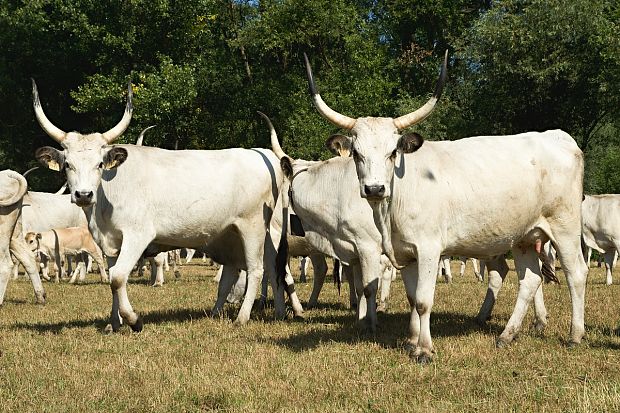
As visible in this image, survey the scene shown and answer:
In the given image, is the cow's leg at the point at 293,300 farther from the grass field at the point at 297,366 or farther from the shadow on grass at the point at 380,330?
the grass field at the point at 297,366

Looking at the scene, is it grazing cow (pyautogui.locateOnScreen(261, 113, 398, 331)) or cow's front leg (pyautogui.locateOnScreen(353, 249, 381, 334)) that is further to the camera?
grazing cow (pyautogui.locateOnScreen(261, 113, 398, 331))

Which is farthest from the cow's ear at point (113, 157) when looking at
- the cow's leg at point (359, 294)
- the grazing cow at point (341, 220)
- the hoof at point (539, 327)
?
the hoof at point (539, 327)

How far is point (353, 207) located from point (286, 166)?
6.22 ft

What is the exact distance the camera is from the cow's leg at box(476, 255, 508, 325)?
11.2 meters

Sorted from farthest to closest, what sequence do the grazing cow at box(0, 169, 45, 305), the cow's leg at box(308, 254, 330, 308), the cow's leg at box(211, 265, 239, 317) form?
the cow's leg at box(308, 254, 330, 308)
the grazing cow at box(0, 169, 45, 305)
the cow's leg at box(211, 265, 239, 317)

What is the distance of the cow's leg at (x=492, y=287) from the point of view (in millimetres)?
11211

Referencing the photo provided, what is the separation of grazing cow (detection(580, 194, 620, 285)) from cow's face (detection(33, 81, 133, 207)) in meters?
14.5

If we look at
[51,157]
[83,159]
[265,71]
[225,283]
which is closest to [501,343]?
[225,283]

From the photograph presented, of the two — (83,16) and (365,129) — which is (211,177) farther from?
(83,16)

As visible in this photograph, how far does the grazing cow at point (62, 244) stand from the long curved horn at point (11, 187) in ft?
24.5

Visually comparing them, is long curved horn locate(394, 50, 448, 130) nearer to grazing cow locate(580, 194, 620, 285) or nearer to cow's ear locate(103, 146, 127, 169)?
cow's ear locate(103, 146, 127, 169)

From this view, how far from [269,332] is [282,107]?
1064 inches

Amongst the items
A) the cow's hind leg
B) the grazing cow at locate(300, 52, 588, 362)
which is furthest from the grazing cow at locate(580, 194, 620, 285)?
the grazing cow at locate(300, 52, 588, 362)

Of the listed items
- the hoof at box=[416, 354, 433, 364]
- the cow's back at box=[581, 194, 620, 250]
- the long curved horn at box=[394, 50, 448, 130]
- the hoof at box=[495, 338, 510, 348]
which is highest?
the long curved horn at box=[394, 50, 448, 130]
